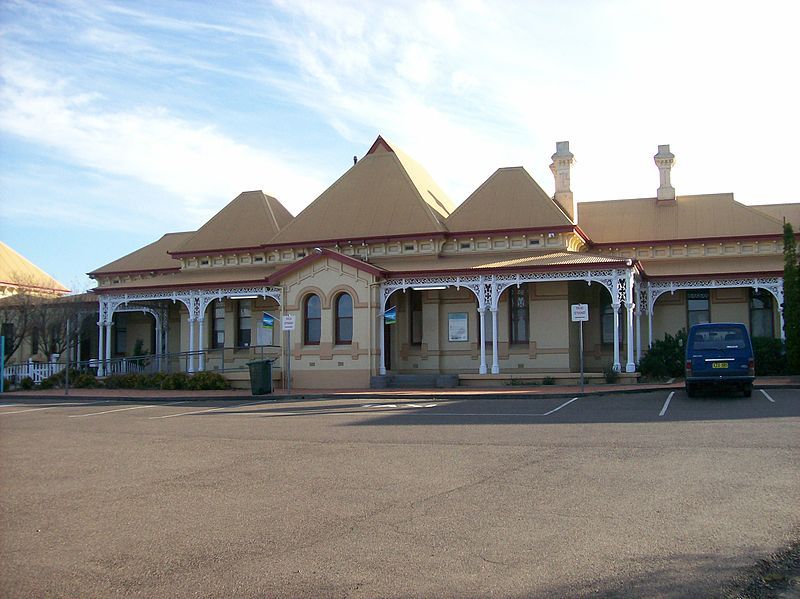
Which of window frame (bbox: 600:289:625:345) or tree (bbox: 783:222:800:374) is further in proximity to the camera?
window frame (bbox: 600:289:625:345)

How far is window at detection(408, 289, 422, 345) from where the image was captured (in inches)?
1164

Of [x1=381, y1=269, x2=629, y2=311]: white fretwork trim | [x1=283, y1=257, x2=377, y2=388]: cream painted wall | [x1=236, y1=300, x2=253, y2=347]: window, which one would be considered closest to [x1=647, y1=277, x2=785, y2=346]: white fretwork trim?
[x1=381, y1=269, x2=629, y2=311]: white fretwork trim

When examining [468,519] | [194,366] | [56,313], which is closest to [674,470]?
[468,519]

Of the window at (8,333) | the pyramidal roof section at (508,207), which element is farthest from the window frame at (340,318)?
the window at (8,333)

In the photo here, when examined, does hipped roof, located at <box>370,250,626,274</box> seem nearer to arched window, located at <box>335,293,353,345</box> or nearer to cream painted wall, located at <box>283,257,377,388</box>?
cream painted wall, located at <box>283,257,377,388</box>

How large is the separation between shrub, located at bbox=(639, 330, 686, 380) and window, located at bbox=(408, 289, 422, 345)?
26.2 feet

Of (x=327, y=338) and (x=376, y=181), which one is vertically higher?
(x=376, y=181)

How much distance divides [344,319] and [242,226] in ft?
31.4

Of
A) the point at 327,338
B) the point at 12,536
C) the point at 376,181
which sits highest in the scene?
the point at 376,181

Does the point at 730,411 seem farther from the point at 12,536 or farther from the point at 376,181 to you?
the point at 376,181

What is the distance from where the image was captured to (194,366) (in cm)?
3159

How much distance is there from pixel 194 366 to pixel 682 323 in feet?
60.7

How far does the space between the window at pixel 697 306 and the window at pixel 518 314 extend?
6.18 m

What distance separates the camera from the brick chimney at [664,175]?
3350 cm
